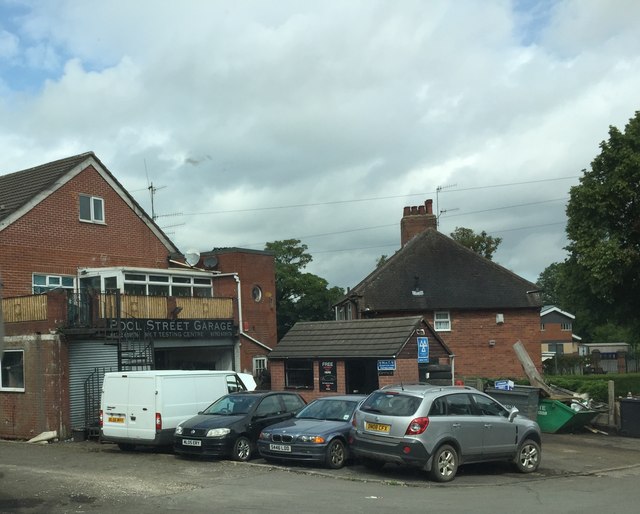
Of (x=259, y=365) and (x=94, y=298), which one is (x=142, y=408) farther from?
(x=259, y=365)

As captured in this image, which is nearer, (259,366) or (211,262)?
(259,366)

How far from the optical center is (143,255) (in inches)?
1166

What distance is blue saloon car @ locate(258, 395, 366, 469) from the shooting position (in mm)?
13711

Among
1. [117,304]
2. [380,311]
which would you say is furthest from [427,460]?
[380,311]

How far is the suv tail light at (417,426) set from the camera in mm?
12375

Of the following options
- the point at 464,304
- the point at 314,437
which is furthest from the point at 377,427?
the point at 464,304

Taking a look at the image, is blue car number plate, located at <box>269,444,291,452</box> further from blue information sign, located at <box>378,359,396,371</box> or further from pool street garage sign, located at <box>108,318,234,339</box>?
pool street garage sign, located at <box>108,318,234,339</box>

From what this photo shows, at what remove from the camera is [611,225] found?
28.2m

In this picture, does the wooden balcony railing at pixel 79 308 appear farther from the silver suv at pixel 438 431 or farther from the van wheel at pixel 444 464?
the van wheel at pixel 444 464

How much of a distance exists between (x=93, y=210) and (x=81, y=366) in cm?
800

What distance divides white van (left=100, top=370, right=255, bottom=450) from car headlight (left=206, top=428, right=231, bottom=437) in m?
1.66

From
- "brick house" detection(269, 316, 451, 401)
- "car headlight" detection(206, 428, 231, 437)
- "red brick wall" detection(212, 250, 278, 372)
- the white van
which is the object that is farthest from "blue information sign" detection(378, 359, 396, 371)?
"red brick wall" detection(212, 250, 278, 372)

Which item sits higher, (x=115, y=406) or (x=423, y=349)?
(x=423, y=349)

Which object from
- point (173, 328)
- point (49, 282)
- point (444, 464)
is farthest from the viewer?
point (49, 282)
